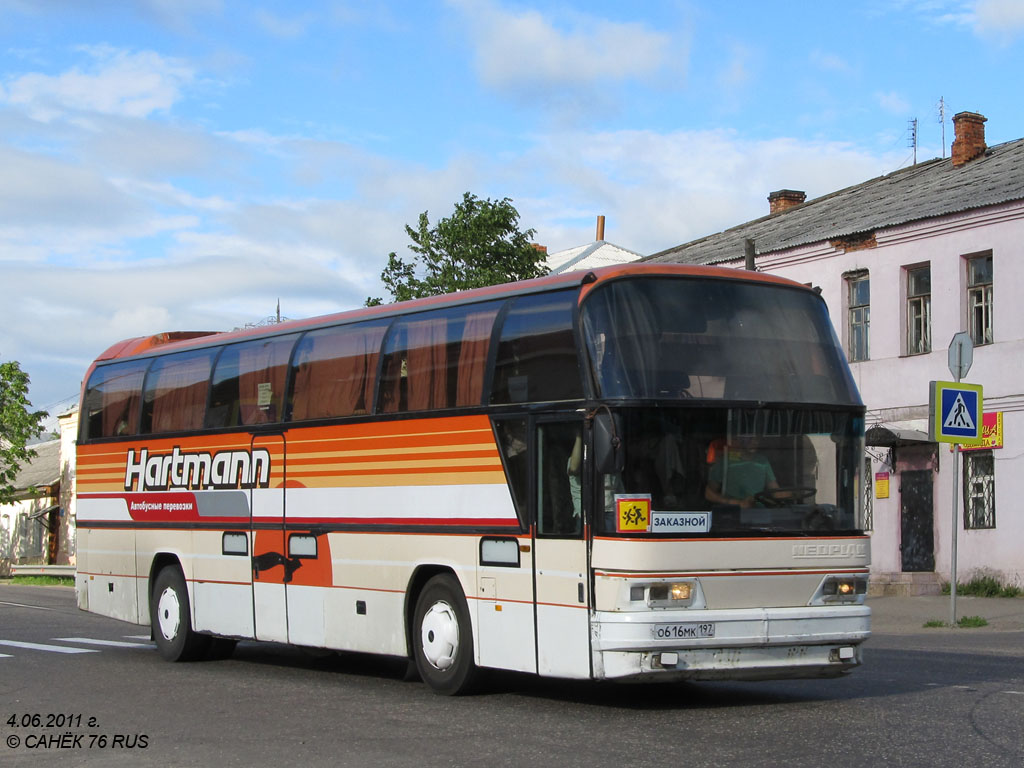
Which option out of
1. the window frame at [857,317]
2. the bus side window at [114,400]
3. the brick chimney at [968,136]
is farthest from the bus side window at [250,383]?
the brick chimney at [968,136]

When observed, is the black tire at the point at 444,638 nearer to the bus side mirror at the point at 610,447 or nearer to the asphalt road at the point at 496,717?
the asphalt road at the point at 496,717

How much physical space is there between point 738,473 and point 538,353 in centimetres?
182

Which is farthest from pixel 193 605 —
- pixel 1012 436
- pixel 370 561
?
pixel 1012 436

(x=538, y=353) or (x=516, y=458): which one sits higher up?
(x=538, y=353)

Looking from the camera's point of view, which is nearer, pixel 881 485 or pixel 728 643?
pixel 728 643

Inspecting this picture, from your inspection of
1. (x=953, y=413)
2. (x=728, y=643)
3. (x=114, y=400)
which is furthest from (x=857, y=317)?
(x=728, y=643)

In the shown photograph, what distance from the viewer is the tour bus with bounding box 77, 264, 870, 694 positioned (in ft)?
34.5

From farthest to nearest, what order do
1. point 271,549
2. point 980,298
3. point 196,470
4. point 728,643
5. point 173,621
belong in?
point 980,298
point 173,621
point 196,470
point 271,549
point 728,643

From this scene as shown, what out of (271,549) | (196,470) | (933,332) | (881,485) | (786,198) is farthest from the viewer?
(786,198)

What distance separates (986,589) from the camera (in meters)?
26.3

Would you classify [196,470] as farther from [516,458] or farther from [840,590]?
[840,590]

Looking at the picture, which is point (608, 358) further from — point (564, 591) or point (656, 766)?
point (656, 766)

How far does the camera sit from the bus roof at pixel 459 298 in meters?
11.2

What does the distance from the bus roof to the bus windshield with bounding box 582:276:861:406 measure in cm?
10
